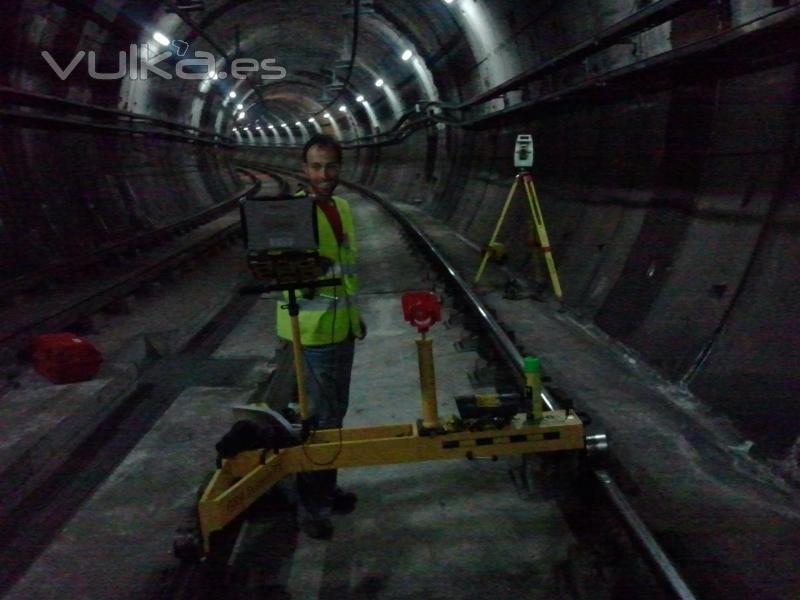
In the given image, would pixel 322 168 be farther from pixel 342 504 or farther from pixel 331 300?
pixel 342 504

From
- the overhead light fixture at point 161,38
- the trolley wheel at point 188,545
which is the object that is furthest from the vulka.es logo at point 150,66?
the trolley wheel at point 188,545

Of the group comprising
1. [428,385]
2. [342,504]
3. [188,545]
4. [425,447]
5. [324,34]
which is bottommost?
[342,504]

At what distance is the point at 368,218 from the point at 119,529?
16.8 meters

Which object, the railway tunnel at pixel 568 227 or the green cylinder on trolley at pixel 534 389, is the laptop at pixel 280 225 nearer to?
Answer: the green cylinder on trolley at pixel 534 389

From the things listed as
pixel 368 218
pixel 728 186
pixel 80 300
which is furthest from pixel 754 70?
pixel 368 218

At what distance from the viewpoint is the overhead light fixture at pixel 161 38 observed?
1494 centimetres

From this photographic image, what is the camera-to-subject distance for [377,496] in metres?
4.04

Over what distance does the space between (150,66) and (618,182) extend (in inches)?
480

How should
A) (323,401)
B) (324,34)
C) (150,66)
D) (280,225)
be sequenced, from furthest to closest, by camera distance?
(324,34)
(150,66)
(323,401)
(280,225)

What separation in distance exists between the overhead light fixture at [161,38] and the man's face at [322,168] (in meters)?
13.2

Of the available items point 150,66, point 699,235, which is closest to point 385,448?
point 699,235

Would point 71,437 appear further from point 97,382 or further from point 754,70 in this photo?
point 754,70

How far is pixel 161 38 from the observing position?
15312mm

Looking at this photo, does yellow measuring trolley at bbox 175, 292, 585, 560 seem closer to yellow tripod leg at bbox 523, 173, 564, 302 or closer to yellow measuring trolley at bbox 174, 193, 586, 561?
yellow measuring trolley at bbox 174, 193, 586, 561
